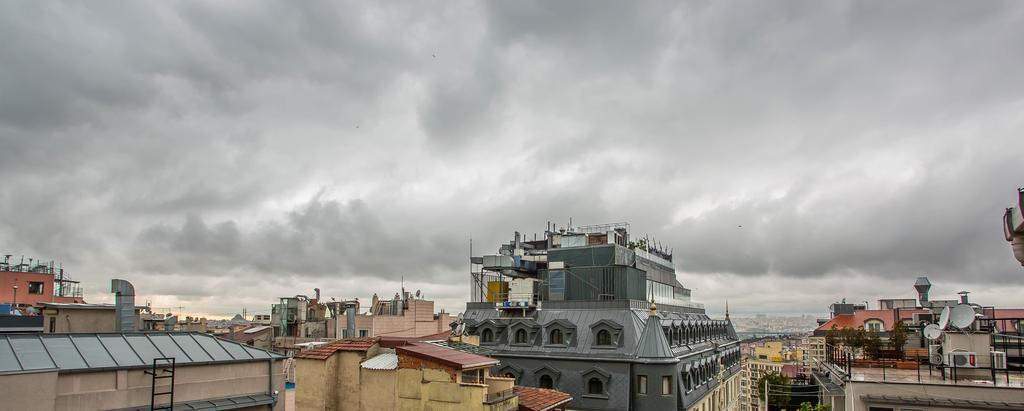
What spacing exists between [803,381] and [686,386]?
1684 inches

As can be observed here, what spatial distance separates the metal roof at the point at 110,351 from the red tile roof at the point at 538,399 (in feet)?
38.1

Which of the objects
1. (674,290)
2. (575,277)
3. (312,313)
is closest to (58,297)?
(312,313)

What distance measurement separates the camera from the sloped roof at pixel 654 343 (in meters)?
40.6

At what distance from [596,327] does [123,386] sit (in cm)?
2966

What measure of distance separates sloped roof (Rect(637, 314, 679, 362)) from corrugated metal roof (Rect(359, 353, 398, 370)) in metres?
18.5

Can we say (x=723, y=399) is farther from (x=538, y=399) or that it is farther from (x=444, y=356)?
(x=444, y=356)

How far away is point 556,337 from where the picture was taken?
44.3m

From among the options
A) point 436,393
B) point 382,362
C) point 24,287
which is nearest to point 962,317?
point 436,393

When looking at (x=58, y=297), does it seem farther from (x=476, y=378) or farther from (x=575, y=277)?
(x=476, y=378)

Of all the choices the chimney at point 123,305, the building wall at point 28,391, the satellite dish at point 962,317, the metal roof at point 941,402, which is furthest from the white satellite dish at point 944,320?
the chimney at point 123,305

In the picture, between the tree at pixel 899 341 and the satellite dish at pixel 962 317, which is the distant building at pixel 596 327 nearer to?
the tree at pixel 899 341

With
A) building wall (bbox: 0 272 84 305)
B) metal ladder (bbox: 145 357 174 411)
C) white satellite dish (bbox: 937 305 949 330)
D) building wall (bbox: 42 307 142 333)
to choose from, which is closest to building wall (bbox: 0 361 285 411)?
metal ladder (bbox: 145 357 174 411)

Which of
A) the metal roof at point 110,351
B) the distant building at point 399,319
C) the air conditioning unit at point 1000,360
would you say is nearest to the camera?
the metal roof at point 110,351

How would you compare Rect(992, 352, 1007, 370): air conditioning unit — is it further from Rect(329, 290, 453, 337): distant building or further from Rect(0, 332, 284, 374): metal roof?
Rect(329, 290, 453, 337): distant building
